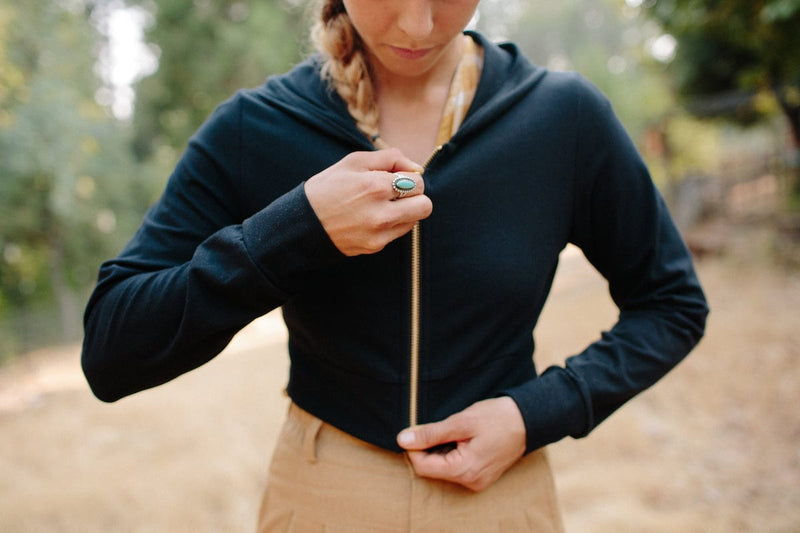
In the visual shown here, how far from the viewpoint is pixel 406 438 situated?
1028mm

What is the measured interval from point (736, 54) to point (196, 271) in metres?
11.2

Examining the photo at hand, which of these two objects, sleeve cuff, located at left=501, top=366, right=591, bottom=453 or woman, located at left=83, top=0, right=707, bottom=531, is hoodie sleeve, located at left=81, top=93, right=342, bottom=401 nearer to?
woman, located at left=83, top=0, right=707, bottom=531

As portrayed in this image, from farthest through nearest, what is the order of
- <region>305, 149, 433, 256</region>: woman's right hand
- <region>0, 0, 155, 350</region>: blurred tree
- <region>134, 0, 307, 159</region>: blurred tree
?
1. <region>134, 0, 307, 159</region>: blurred tree
2. <region>0, 0, 155, 350</region>: blurred tree
3. <region>305, 149, 433, 256</region>: woman's right hand

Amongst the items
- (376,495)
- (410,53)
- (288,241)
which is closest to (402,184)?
(288,241)

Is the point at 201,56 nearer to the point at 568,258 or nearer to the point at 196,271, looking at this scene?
the point at 568,258

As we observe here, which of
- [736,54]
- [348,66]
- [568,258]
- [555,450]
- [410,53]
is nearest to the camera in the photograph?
[410,53]

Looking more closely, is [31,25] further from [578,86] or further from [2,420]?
[578,86]

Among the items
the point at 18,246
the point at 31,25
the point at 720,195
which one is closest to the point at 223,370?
the point at 31,25

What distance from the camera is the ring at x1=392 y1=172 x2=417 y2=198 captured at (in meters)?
0.85

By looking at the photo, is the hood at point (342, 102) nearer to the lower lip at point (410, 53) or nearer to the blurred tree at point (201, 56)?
the lower lip at point (410, 53)

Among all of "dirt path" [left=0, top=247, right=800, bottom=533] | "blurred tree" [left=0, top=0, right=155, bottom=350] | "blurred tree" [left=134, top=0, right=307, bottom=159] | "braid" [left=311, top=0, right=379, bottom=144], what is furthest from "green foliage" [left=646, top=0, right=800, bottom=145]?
"blurred tree" [left=134, top=0, right=307, bottom=159]

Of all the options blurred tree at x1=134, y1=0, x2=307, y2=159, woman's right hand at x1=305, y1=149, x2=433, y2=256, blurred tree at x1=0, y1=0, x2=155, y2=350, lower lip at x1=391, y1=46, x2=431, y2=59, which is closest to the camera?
woman's right hand at x1=305, y1=149, x2=433, y2=256

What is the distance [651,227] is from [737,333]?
17.8 feet

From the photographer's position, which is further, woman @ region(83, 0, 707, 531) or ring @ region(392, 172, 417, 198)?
woman @ region(83, 0, 707, 531)
